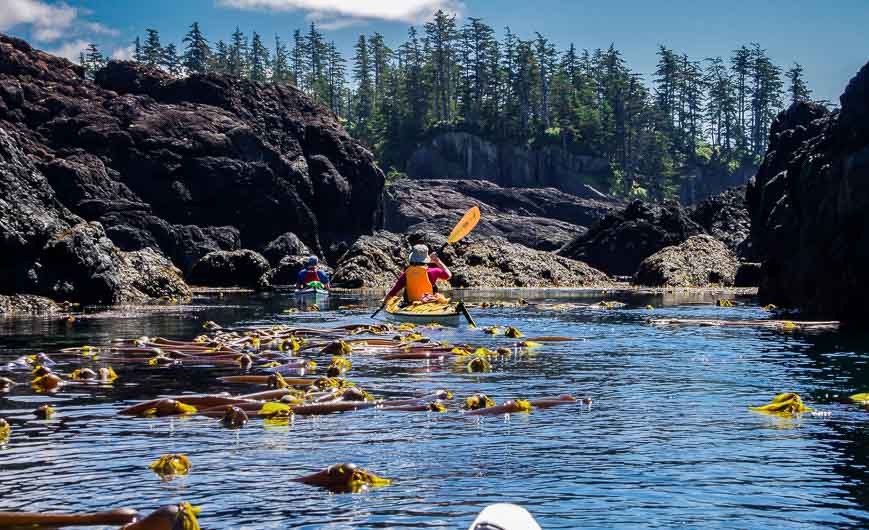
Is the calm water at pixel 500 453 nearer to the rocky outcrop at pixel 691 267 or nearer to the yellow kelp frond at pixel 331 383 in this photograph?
the yellow kelp frond at pixel 331 383

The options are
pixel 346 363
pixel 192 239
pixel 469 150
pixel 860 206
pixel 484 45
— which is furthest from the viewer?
pixel 484 45

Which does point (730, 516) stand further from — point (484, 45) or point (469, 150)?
point (484, 45)

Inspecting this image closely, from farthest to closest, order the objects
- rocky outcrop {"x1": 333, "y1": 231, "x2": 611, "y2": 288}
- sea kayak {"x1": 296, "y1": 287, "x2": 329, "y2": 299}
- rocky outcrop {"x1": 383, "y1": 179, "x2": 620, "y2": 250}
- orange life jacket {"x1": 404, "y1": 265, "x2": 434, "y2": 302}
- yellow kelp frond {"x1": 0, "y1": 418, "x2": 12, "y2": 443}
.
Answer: rocky outcrop {"x1": 383, "y1": 179, "x2": 620, "y2": 250} < rocky outcrop {"x1": 333, "y1": 231, "x2": 611, "y2": 288} < sea kayak {"x1": 296, "y1": 287, "x2": 329, "y2": 299} < orange life jacket {"x1": 404, "y1": 265, "x2": 434, "y2": 302} < yellow kelp frond {"x1": 0, "y1": 418, "x2": 12, "y2": 443}

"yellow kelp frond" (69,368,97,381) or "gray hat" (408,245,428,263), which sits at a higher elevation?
"gray hat" (408,245,428,263)

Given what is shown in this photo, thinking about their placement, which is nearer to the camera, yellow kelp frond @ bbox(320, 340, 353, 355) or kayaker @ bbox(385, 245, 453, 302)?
yellow kelp frond @ bbox(320, 340, 353, 355)

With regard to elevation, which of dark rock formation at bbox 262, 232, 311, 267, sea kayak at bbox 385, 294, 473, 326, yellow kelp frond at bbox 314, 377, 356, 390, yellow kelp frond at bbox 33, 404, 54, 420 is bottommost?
yellow kelp frond at bbox 33, 404, 54, 420

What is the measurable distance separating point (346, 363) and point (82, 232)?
25.1 m

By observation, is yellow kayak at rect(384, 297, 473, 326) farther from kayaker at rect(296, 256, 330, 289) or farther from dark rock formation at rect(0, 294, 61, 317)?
kayaker at rect(296, 256, 330, 289)

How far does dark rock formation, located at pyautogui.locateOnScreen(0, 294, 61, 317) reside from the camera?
38312mm

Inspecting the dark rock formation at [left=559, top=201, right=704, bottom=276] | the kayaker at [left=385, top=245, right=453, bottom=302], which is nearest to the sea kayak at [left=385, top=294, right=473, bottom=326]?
the kayaker at [left=385, top=245, right=453, bottom=302]

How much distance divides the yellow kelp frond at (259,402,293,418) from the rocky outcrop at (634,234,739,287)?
56291 mm

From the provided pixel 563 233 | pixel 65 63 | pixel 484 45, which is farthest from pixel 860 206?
pixel 484 45

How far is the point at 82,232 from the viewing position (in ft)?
138

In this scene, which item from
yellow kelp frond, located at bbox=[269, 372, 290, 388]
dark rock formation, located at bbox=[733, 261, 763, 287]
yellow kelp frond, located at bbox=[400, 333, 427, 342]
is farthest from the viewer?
dark rock formation, located at bbox=[733, 261, 763, 287]
